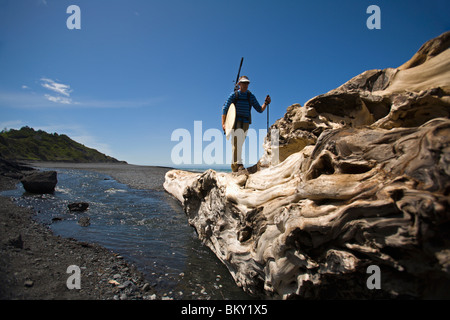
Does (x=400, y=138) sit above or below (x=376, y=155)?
above

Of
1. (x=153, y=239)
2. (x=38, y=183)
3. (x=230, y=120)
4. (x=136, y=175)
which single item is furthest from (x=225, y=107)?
(x=136, y=175)

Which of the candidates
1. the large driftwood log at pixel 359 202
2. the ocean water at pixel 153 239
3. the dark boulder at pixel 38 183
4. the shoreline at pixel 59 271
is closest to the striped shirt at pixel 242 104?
the large driftwood log at pixel 359 202

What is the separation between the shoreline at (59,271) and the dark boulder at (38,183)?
8591mm

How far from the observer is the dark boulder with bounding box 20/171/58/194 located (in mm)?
14117

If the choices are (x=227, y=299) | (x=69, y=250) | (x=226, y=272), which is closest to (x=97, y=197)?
(x=69, y=250)

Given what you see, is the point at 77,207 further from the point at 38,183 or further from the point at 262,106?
the point at 262,106

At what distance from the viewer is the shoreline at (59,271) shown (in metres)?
3.98

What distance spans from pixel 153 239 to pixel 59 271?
313 cm

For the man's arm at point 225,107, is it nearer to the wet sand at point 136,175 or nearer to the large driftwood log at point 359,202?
the large driftwood log at point 359,202

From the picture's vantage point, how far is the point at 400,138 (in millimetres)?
3451

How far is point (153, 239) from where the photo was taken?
772 centimetres

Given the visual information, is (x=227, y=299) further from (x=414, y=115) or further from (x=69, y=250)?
(x=414, y=115)

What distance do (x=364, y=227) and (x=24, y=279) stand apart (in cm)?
586
